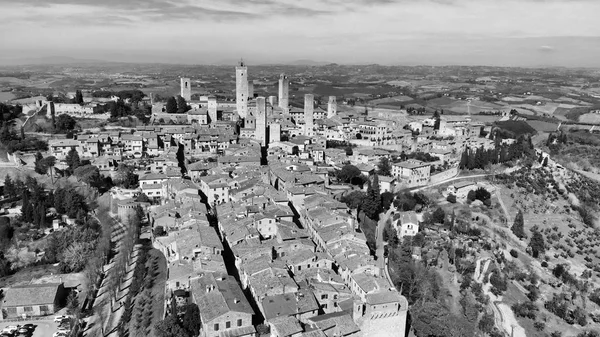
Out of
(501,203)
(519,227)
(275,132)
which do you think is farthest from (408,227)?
(275,132)

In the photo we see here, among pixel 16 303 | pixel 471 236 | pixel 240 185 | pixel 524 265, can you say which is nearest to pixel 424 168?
pixel 471 236

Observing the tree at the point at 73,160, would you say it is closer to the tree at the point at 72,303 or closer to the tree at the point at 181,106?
the tree at the point at 181,106

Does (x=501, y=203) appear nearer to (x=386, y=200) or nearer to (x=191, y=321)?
(x=386, y=200)

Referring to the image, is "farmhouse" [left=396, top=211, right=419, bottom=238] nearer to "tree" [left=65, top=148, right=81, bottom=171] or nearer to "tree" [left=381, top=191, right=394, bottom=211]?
"tree" [left=381, top=191, right=394, bottom=211]

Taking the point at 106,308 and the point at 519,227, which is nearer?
the point at 106,308

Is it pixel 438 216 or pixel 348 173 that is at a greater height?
pixel 348 173

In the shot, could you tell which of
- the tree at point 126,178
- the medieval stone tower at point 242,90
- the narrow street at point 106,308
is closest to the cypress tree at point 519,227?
the narrow street at point 106,308
